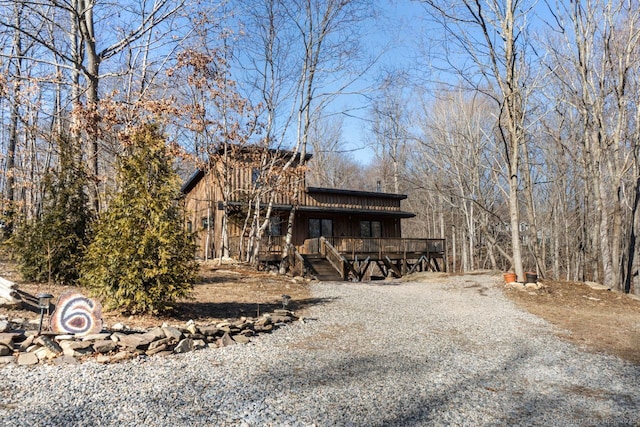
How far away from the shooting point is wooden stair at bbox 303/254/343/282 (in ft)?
51.9

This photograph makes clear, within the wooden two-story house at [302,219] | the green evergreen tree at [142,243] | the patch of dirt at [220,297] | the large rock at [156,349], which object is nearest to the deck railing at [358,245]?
the wooden two-story house at [302,219]

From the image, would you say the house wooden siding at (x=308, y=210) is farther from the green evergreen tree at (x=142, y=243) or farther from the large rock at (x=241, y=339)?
the large rock at (x=241, y=339)

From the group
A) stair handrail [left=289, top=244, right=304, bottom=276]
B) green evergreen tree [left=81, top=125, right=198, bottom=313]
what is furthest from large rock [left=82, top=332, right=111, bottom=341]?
stair handrail [left=289, top=244, right=304, bottom=276]

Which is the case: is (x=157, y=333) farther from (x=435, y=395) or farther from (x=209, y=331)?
(x=435, y=395)

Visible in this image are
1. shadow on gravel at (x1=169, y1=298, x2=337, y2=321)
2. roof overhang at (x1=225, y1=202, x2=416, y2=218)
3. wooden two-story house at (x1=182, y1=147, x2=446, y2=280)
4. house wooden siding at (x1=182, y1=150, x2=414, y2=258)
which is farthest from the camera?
house wooden siding at (x1=182, y1=150, x2=414, y2=258)

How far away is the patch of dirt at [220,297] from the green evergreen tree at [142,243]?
0.28 meters

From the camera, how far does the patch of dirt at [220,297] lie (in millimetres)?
5687

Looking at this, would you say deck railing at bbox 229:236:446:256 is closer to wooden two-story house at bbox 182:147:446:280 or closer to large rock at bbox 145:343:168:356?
wooden two-story house at bbox 182:147:446:280

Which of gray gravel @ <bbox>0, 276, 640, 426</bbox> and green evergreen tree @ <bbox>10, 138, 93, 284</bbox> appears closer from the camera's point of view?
gray gravel @ <bbox>0, 276, 640, 426</bbox>

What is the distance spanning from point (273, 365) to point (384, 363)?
4.22 feet

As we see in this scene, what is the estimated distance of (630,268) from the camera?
588 inches

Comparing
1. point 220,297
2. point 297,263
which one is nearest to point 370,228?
point 297,263

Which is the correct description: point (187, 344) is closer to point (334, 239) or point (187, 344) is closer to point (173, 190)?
point (173, 190)

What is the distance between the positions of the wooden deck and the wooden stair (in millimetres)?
128
